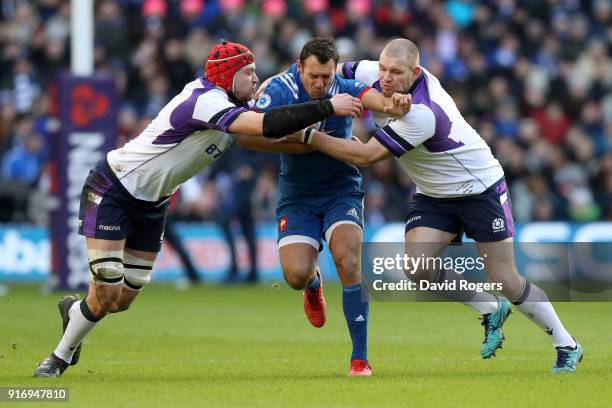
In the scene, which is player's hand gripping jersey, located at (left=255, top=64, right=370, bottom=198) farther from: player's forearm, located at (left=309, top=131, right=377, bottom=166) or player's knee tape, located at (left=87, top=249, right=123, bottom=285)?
player's knee tape, located at (left=87, top=249, right=123, bottom=285)

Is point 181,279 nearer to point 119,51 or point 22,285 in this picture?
point 22,285

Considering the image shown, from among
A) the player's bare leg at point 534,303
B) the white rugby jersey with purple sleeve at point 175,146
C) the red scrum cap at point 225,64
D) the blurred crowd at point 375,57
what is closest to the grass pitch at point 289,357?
the player's bare leg at point 534,303

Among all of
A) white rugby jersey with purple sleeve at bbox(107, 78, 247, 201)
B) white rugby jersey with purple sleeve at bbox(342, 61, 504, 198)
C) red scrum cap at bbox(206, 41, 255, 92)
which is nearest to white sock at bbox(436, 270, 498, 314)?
white rugby jersey with purple sleeve at bbox(342, 61, 504, 198)

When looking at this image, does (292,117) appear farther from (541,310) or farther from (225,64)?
(541,310)

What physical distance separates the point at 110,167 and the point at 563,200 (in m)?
14.3

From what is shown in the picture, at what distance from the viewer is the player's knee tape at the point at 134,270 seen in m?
10.1

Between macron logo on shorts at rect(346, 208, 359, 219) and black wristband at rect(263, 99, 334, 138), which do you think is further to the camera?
macron logo on shorts at rect(346, 208, 359, 219)

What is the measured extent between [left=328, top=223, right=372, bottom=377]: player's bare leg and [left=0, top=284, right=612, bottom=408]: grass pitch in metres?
0.19

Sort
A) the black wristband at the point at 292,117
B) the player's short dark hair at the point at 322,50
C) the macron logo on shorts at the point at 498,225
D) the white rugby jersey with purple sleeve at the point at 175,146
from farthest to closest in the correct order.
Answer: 1. the macron logo on shorts at the point at 498,225
2. the player's short dark hair at the point at 322,50
3. the white rugby jersey with purple sleeve at the point at 175,146
4. the black wristband at the point at 292,117

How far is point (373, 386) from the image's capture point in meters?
8.95

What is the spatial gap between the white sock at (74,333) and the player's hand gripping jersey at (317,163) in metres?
1.86

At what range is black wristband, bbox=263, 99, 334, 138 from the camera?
30.2 feet

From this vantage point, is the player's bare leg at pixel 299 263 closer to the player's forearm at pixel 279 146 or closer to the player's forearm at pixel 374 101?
the player's forearm at pixel 279 146

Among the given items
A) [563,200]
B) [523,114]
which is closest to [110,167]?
[563,200]
